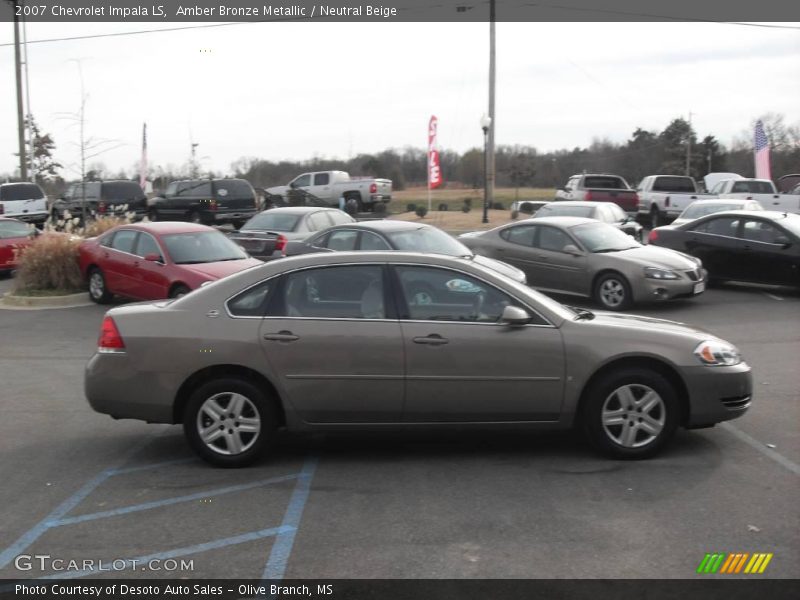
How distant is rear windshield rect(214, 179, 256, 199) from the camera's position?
30.3m

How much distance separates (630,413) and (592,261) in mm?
8384

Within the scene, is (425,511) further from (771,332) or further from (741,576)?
(771,332)

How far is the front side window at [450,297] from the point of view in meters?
6.15

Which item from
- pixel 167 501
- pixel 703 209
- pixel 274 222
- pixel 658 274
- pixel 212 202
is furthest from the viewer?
pixel 212 202

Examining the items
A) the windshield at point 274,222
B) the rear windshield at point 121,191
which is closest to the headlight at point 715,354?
the windshield at point 274,222

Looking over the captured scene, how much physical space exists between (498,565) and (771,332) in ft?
28.6

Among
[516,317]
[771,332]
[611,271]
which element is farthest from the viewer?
[611,271]

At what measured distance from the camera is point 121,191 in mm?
31812

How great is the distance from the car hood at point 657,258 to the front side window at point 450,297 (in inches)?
327

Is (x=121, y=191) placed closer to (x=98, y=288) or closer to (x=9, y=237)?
(x=9, y=237)

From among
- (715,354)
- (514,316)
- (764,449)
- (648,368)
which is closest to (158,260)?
(514,316)

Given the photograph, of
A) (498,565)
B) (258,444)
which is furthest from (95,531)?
(498,565)

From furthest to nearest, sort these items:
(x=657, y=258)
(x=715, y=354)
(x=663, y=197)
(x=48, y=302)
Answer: (x=663, y=197)
(x=48, y=302)
(x=657, y=258)
(x=715, y=354)
